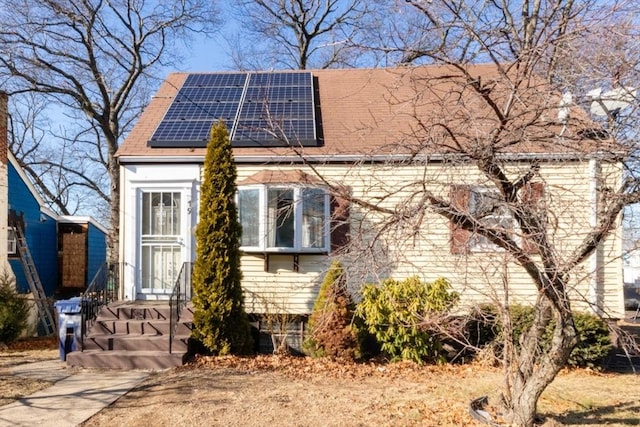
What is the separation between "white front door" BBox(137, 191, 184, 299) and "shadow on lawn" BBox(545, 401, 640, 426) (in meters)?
7.35

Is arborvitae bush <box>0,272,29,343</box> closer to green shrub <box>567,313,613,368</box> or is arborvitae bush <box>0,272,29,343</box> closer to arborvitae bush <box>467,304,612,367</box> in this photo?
arborvitae bush <box>467,304,612,367</box>

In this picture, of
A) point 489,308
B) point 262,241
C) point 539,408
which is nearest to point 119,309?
point 262,241

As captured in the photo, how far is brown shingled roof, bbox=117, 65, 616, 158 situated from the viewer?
4832mm

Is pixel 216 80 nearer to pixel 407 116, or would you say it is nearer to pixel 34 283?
pixel 407 116

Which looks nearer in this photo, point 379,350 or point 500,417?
point 500,417

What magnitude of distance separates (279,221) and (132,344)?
339 cm

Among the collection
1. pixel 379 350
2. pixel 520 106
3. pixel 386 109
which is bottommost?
pixel 379 350

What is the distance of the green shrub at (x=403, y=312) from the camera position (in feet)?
28.3

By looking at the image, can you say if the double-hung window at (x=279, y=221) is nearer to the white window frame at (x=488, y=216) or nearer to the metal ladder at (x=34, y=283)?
the white window frame at (x=488, y=216)

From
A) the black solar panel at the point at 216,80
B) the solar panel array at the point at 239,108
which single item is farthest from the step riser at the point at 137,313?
the black solar panel at the point at 216,80

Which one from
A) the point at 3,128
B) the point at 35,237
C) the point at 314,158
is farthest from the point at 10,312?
the point at 314,158

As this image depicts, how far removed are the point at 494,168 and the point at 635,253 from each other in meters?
1.50

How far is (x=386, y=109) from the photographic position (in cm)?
1158

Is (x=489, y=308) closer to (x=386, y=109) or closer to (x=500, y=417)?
(x=500, y=417)
